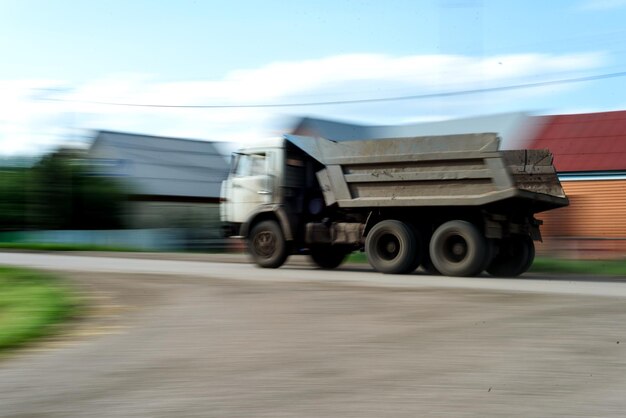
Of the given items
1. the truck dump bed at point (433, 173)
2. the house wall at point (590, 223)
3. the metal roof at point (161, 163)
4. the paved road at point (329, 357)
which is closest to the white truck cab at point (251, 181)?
the truck dump bed at point (433, 173)

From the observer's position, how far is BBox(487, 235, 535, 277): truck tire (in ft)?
52.7

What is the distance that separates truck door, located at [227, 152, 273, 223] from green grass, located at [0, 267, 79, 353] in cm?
526

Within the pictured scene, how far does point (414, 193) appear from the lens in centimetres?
1565

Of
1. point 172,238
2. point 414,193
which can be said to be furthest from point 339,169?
point 172,238

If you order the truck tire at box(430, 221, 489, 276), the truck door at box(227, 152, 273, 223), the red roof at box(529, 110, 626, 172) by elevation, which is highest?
the red roof at box(529, 110, 626, 172)

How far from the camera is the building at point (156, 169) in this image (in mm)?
40531

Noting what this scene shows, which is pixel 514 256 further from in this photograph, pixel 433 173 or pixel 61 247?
Result: pixel 61 247

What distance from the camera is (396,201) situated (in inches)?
624

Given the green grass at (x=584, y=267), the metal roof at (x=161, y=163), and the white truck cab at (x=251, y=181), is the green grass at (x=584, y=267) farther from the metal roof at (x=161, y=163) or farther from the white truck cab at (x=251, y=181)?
the metal roof at (x=161, y=163)

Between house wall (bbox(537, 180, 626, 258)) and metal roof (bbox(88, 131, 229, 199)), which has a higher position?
metal roof (bbox(88, 131, 229, 199))

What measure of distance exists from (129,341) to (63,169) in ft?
109

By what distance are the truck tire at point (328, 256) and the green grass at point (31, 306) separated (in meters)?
6.79

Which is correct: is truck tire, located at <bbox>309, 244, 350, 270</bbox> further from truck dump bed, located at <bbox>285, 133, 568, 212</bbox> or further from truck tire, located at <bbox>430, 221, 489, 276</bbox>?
truck tire, located at <bbox>430, 221, 489, 276</bbox>

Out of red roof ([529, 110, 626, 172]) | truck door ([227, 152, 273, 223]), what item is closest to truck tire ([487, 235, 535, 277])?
truck door ([227, 152, 273, 223])
